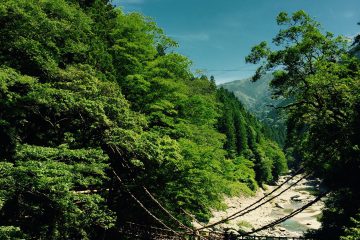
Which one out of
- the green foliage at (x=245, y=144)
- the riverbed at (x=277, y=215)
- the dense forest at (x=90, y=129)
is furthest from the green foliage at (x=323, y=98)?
the green foliage at (x=245, y=144)

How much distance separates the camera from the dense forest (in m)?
11.1

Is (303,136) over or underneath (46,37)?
underneath

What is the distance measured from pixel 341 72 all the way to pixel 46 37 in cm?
1341

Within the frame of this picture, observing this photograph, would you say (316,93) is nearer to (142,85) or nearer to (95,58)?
(142,85)

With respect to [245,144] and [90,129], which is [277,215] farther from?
[90,129]

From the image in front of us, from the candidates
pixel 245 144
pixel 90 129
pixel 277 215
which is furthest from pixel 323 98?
pixel 245 144

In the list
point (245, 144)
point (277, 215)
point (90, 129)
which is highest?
point (90, 129)

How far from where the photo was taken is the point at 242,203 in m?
52.2

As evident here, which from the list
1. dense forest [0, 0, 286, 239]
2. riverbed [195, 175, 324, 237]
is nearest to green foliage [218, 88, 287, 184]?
riverbed [195, 175, 324, 237]

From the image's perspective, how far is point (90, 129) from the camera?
1470cm

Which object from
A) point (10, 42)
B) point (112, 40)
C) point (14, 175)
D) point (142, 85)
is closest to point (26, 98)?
point (10, 42)

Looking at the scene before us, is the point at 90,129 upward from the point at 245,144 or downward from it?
upward

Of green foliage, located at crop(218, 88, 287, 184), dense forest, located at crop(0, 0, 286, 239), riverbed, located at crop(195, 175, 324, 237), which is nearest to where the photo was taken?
dense forest, located at crop(0, 0, 286, 239)

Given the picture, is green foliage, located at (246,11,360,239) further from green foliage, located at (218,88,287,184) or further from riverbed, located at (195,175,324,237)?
green foliage, located at (218,88,287,184)
